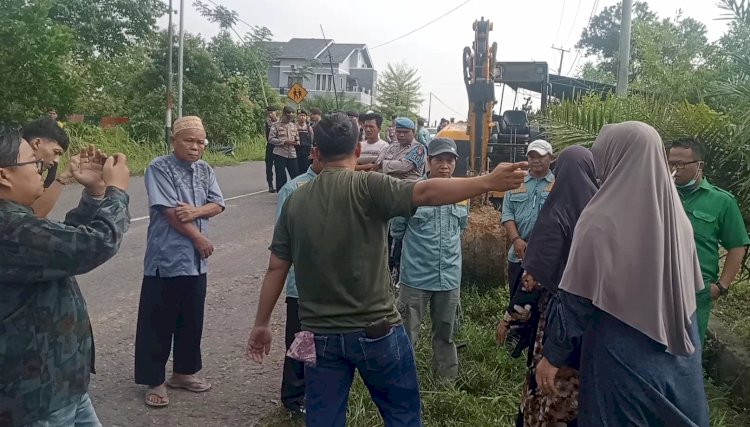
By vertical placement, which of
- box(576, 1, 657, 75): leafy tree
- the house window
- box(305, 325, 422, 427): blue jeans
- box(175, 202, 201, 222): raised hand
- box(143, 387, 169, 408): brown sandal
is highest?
box(576, 1, 657, 75): leafy tree

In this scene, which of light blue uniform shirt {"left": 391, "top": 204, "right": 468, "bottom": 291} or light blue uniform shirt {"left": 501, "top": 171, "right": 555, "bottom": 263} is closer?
light blue uniform shirt {"left": 391, "top": 204, "right": 468, "bottom": 291}

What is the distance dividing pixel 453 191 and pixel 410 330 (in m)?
2.05

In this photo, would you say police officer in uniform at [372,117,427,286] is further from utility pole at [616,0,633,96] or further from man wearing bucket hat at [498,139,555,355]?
utility pole at [616,0,633,96]

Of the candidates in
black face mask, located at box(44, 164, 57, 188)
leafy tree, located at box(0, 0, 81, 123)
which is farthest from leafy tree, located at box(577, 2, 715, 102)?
leafy tree, located at box(0, 0, 81, 123)

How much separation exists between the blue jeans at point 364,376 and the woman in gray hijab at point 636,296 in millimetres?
727

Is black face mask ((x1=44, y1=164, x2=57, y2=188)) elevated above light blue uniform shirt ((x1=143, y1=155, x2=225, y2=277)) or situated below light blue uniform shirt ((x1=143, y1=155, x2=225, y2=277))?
above

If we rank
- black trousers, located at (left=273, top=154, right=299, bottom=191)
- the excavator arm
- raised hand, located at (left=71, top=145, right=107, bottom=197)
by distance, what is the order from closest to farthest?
→ raised hand, located at (left=71, top=145, right=107, bottom=197)
the excavator arm
black trousers, located at (left=273, top=154, right=299, bottom=191)

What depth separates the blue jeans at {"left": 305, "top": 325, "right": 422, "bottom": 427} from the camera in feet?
8.95

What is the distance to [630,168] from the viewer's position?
2389mm

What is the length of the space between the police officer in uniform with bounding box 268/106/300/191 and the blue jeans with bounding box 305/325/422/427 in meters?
9.49

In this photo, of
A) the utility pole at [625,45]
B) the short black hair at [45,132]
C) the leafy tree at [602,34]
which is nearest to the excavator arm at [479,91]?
the utility pole at [625,45]

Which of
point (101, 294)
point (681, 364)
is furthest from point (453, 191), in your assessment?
point (101, 294)

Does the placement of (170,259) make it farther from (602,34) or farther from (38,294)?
(602,34)

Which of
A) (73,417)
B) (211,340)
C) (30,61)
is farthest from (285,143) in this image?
(73,417)
